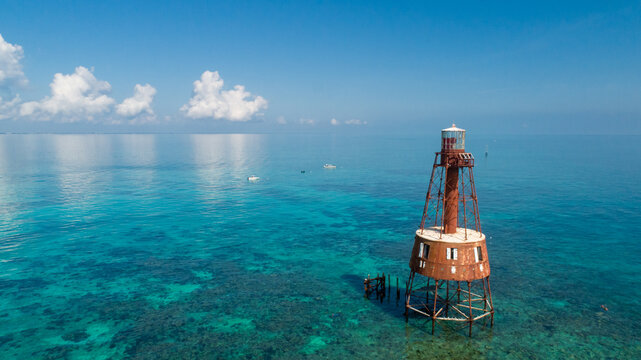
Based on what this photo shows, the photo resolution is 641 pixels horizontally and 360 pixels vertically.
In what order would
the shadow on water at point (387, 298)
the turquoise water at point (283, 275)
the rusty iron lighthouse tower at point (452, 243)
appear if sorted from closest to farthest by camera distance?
the rusty iron lighthouse tower at point (452, 243), the turquoise water at point (283, 275), the shadow on water at point (387, 298)

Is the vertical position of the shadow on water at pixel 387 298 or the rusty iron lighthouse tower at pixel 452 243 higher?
the rusty iron lighthouse tower at pixel 452 243

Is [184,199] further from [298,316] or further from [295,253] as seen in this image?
[298,316]

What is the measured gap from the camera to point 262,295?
161 ft

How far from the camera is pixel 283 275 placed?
55.6 metres

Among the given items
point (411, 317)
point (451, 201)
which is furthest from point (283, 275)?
point (451, 201)

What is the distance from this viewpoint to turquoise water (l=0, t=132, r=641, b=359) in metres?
38.4

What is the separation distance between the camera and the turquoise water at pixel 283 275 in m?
38.4

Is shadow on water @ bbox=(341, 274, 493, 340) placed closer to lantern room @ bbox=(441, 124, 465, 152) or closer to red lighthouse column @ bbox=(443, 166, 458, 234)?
red lighthouse column @ bbox=(443, 166, 458, 234)

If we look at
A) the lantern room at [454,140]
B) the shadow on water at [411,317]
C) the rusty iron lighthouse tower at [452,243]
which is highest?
the lantern room at [454,140]

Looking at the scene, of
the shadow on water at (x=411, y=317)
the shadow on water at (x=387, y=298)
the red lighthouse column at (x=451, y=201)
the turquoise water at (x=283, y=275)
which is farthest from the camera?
the shadow on water at (x=387, y=298)

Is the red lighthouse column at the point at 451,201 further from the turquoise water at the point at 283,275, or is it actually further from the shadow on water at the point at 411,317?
the turquoise water at the point at 283,275

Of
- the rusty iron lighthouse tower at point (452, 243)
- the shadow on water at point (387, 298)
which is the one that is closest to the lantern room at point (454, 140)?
the rusty iron lighthouse tower at point (452, 243)

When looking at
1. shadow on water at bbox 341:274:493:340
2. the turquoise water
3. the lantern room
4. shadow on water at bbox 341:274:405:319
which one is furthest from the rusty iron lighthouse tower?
the turquoise water

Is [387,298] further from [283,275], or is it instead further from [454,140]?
[454,140]
